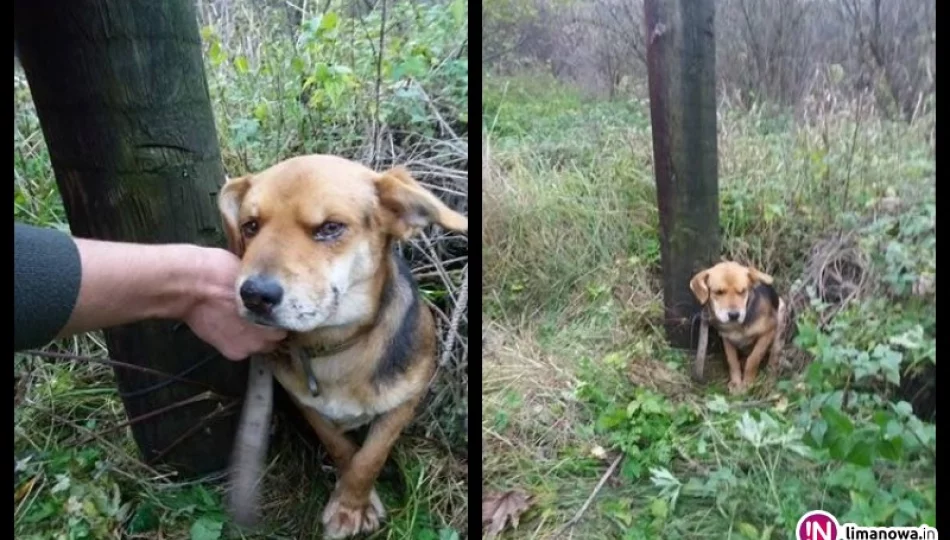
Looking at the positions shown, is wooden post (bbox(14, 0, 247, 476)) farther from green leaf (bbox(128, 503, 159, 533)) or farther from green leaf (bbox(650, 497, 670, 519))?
green leaf (bbox(650, 497, 670, 519))

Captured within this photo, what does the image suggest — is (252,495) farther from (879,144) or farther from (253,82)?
(879,144)

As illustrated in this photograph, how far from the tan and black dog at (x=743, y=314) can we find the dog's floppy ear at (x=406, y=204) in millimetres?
621

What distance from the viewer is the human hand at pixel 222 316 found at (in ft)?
5.83

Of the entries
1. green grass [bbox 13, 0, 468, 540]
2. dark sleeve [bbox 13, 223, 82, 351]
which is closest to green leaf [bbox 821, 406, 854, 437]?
green grass [bbox 13, 0, 468, 540]

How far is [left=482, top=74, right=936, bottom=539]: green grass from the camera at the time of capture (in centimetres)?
193

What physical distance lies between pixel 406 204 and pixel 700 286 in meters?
0.69

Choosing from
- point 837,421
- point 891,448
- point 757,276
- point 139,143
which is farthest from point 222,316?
point 891,448

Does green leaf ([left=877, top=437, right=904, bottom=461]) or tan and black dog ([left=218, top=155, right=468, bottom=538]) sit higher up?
tan and black dog ([left=218, top=155, right=468, bottom=538])

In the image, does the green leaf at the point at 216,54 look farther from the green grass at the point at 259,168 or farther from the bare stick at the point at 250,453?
the bare stick at the point at 250,453

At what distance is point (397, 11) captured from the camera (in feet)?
6.30

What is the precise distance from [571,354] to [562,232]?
278 millimetres

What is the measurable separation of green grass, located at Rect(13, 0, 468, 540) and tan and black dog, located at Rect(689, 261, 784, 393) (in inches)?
22.5

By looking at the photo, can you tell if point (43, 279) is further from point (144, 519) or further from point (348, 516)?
point (348, 516)

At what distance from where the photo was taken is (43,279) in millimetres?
1695
